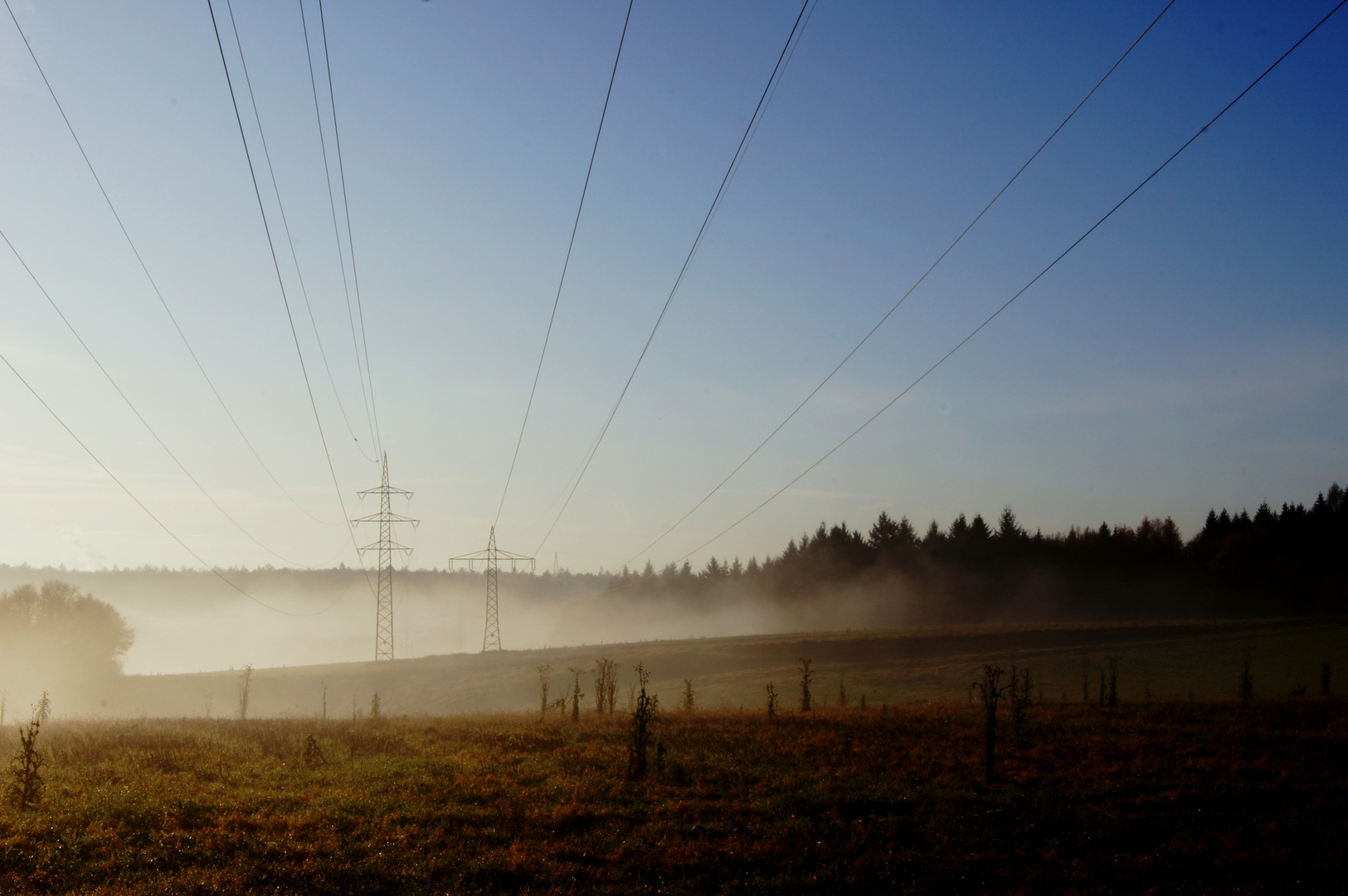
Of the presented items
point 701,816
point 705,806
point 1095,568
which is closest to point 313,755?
point 705,806

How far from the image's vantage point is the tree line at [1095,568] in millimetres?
83375

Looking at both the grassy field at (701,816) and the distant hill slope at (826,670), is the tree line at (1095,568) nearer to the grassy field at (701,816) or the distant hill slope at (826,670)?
the distant hill slope at (826,670)

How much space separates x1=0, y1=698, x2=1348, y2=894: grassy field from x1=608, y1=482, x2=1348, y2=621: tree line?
76.4 meters

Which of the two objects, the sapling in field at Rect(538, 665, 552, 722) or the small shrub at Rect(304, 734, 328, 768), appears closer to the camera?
the small shrub at Rect(304, 734, 328, 768)

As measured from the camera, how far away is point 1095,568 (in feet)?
339

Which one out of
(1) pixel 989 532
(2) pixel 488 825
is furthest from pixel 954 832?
(1) pixel 989 532

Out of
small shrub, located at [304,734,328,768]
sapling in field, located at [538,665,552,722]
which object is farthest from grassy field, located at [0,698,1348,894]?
sapling in field, located at [538,665,552,722]

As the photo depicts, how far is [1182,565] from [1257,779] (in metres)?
94.2

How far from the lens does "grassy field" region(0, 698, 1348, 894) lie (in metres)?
11.6

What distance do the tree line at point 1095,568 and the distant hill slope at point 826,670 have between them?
85.2 ft

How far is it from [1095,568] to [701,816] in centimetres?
10477

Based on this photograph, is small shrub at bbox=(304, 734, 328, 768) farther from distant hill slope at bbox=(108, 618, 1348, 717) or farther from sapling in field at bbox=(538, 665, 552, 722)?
distant hill slope at bbox=(108, 618, 1348, 717)

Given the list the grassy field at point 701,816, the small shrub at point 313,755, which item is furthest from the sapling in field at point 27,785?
the small shrub at point 313,755

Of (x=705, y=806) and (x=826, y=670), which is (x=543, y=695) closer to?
(x=705, y=806)
